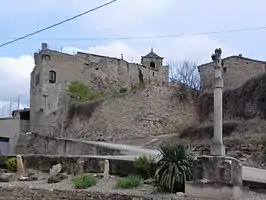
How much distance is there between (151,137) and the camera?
33000 millimetres

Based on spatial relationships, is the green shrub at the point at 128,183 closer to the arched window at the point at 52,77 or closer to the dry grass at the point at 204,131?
the dry grass at the point at 204,131

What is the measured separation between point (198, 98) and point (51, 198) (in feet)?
73.0

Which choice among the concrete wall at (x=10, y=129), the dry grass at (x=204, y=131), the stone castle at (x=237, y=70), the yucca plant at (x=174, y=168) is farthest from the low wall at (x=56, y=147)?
the stone castle at (x=237, y=70)

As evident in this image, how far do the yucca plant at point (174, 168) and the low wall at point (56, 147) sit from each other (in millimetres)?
10375

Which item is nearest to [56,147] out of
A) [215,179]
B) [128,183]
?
[128,183]

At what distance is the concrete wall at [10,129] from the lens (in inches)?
1869

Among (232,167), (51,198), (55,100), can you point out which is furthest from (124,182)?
(55,100)

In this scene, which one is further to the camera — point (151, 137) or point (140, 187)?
point (151, 137)

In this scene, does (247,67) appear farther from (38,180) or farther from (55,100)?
(38,180)

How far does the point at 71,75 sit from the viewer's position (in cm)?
5272

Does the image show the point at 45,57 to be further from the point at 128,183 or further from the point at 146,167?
the point at 128,183

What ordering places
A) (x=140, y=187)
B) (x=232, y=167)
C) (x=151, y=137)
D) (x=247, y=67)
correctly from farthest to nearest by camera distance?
(x=247, y=67)
(x=151, y=137)
(x=140, y=187)
(x=232, y=167)

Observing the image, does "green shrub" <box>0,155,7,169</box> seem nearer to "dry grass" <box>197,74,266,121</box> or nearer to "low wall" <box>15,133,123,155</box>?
"low wall" <box>15,133,123,155</box>

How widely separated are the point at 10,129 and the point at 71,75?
8977 mm
